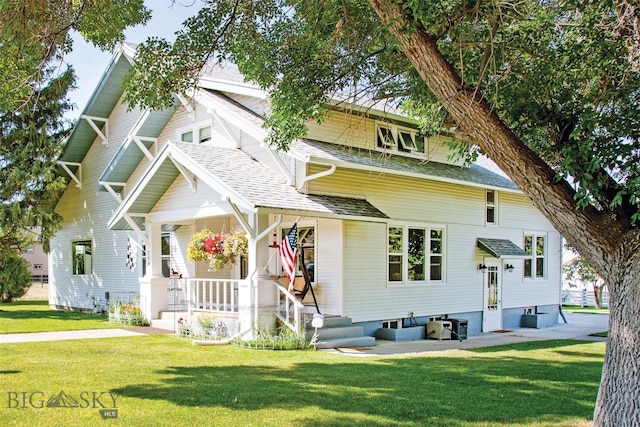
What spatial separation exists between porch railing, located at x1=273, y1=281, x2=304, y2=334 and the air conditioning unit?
13.8ft

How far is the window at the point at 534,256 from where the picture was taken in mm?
21250

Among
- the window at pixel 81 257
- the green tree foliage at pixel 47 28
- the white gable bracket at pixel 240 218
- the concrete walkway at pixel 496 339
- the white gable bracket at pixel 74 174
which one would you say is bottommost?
the concrete walkway at pixel 496 339

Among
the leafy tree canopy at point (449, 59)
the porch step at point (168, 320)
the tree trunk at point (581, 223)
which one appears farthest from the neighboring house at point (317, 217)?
the tree trunk at point (581, 223)

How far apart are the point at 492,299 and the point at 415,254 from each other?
4023mm

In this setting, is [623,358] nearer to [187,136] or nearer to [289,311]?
[289,311]

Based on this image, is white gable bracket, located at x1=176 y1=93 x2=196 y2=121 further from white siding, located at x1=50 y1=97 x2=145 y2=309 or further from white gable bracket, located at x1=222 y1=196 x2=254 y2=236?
white gable bracket, located at x1=222 y1=196 x2=254 y2=236

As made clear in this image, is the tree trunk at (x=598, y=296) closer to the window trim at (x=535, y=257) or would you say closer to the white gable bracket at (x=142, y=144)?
the window trim at (x=535, y=257)

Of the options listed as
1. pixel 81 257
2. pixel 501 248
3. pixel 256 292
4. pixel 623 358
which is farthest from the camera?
pixel 81 257

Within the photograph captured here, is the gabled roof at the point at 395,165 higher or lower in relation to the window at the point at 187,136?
lower

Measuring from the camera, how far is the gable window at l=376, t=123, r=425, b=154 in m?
17.1

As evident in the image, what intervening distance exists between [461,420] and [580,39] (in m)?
6.35

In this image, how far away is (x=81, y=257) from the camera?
23.8 meters

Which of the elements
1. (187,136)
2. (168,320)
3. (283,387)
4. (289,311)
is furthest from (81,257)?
(283,387)

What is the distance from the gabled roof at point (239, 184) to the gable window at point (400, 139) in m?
2.36
